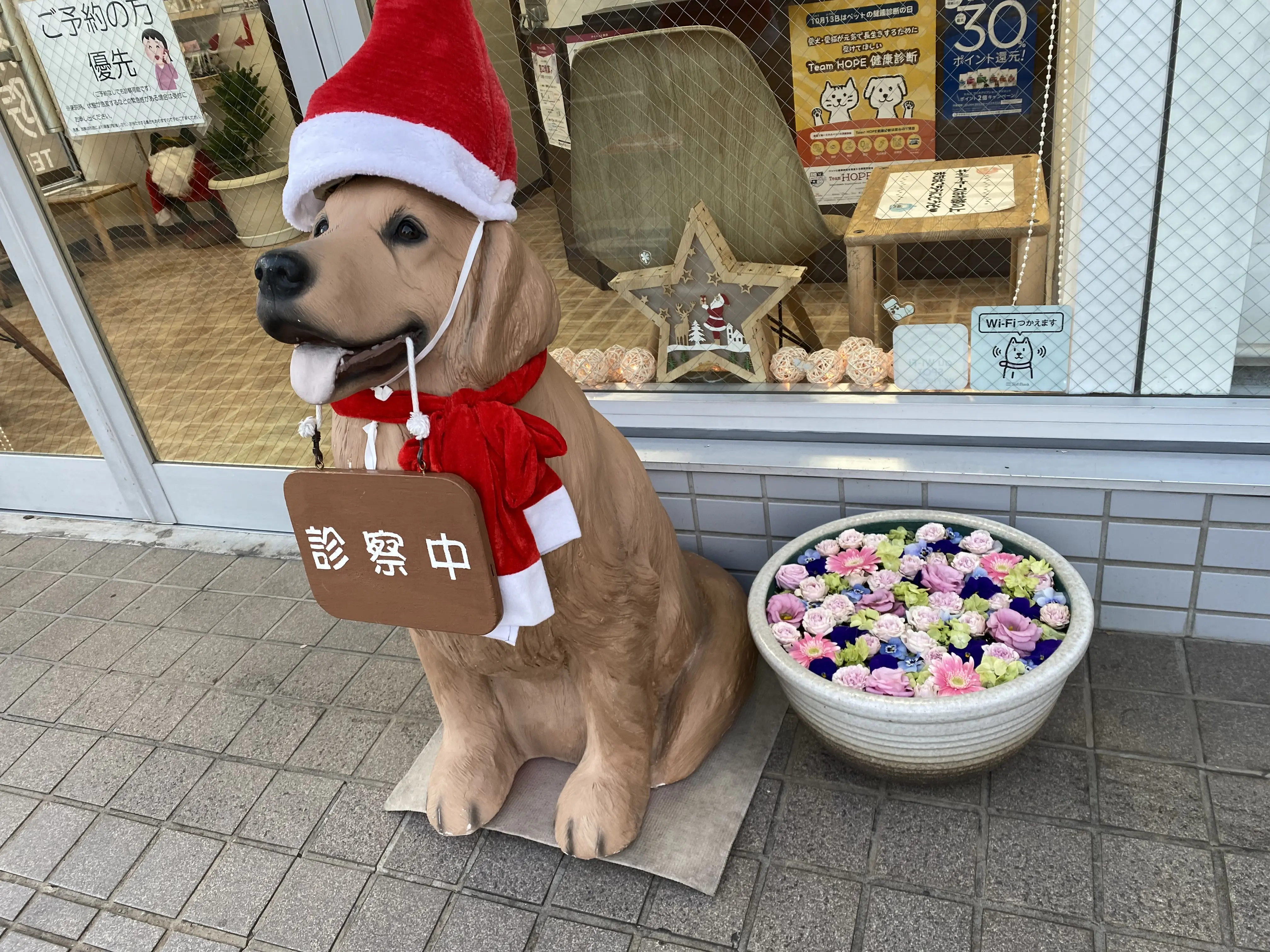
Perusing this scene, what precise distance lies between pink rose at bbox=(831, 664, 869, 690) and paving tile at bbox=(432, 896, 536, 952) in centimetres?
77

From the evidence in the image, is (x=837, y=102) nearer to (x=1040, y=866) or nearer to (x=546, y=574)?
(x=546, y=574)

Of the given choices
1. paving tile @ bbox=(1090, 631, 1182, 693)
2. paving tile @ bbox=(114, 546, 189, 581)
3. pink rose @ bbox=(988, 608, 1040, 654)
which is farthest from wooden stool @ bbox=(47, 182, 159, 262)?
paving tile @ bbox=(1090, 631, 1182, 693)

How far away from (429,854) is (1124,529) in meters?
1.78

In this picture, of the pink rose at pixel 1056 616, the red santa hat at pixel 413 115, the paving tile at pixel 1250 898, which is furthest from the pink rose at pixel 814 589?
the red santa hat at pixel 413 115

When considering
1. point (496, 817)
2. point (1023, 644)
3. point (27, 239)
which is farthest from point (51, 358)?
point (1023, 644)

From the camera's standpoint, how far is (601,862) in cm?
192

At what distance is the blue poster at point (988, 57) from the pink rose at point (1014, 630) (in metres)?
1.13

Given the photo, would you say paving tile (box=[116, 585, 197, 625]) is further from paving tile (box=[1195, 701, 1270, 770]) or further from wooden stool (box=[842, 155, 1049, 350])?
paving tile (box=[1195, 701, 1270, 770])

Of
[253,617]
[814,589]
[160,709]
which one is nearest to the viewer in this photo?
[814,589]

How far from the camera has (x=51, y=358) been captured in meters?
3.35

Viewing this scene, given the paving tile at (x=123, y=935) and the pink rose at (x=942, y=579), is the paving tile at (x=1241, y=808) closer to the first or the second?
the pink rose at (x=942, y=579)

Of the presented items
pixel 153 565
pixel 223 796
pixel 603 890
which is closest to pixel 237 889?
pixel 223 796

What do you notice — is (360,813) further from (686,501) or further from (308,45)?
(308,45)

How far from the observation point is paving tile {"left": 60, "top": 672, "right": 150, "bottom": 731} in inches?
101
